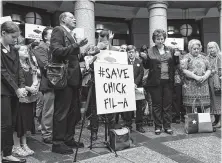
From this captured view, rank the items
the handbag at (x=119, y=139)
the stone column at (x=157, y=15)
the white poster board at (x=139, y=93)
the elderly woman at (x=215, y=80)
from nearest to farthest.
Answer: the handbag at (x=119, y=139) < the white poster board at (x=139, y=93) < the elderly woman at (x=215, y=80) < the stone column at (x=157, y=15)

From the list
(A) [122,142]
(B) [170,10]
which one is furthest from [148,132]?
(B) [170,10]

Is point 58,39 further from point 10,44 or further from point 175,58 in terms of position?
point 175,58

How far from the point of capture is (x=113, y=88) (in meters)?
3.67

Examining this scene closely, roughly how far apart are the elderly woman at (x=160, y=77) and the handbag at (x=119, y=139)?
110 cm

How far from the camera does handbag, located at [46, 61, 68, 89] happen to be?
351 cm

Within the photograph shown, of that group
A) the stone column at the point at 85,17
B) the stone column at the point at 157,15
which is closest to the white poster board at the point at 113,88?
the stone column at the point at 85,17

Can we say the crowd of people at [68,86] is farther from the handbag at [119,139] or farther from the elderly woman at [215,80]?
the handbag at [119,139]

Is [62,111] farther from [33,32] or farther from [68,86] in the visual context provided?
[33,32]

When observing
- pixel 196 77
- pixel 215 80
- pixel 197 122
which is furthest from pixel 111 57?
pixel 215 80

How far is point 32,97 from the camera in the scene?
12.3ft

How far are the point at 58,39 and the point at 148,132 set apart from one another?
2.53 metres

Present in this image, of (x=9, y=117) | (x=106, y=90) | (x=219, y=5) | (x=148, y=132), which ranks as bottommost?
(x=148, y=132)

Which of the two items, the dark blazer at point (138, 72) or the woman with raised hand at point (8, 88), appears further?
the dark blazer at point (138, 72)

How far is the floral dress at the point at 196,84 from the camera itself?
5.07 m
